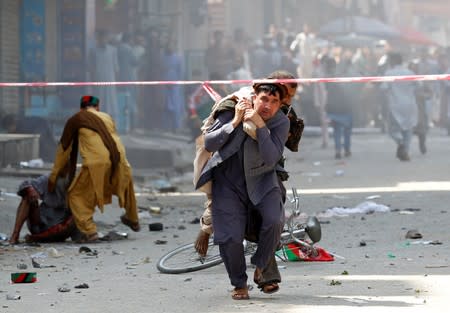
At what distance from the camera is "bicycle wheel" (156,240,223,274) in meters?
9.54

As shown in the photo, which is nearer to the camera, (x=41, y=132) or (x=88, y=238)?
(x=88, y=238)

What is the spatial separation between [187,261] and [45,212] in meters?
2.87

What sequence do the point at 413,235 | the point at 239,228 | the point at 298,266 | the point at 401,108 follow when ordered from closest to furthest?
the point at 239,228, the point at 298,266, the point at 413,235, the point at 401,108

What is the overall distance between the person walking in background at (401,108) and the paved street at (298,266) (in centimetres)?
426

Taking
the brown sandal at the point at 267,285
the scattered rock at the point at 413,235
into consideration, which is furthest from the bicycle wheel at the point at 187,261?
the scattered rock at the point at 413,235

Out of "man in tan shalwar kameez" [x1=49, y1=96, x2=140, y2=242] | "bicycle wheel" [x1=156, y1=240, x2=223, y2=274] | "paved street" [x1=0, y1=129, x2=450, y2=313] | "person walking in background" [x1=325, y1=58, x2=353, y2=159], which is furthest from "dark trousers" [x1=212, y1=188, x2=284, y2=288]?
"person walking in background" [x1=325, y1=58, x2=353, y2=159]

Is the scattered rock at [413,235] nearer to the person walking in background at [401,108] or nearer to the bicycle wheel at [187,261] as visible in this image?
the bicycle wheel at [187,261]

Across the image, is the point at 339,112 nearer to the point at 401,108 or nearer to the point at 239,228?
the point at 401,108

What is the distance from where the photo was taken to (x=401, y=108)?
76.2 feet

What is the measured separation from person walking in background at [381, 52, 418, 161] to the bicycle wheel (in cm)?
1317

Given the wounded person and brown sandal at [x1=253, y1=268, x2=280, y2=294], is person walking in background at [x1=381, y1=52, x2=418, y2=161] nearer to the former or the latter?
the wounded person

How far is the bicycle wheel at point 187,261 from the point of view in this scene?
9.54m

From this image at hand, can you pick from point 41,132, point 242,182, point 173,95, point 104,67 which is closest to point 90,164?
point 242,182

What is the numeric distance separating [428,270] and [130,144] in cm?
1371
